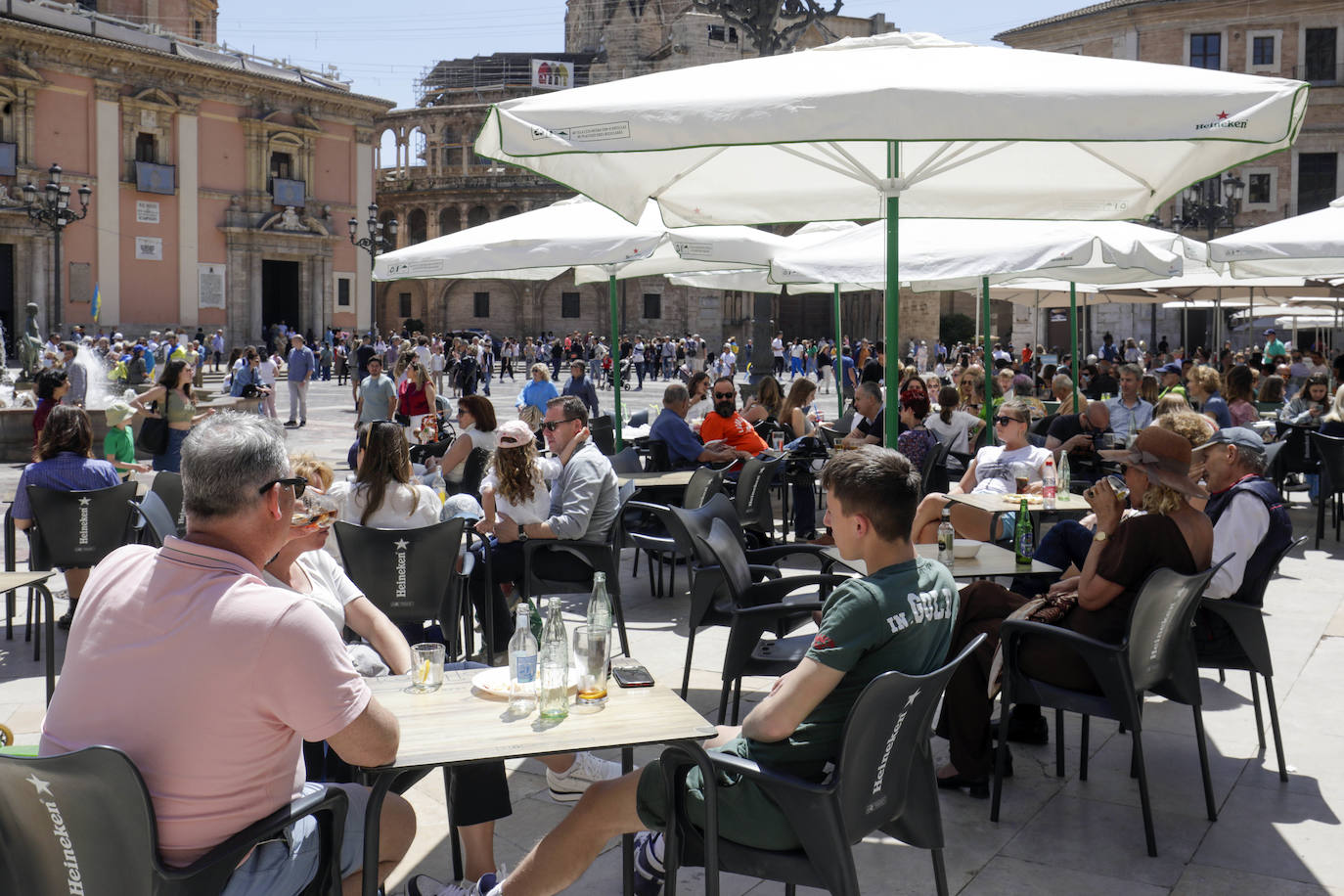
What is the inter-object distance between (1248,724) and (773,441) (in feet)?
17.0

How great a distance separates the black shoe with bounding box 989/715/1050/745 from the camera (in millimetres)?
4520

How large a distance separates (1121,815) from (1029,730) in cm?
68

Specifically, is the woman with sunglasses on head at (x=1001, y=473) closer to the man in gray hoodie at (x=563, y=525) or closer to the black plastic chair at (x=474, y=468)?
the man in gray hoodie at (x=563, y=525)

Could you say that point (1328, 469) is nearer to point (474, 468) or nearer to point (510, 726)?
point (474, 468)

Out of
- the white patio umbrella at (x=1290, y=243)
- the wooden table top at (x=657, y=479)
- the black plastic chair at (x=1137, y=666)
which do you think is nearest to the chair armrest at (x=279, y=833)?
the black plastic chair at (x=1137, y=666)

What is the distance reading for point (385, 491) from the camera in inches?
195

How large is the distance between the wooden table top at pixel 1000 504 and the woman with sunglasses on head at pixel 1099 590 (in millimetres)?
1581

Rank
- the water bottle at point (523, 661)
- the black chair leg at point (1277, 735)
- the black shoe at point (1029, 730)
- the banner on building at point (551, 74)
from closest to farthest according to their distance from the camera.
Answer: the water bottle at point (523, 661)
the black chair leg at point (1277, 735)
the black shoe at point (1029, 730)
the banner on building at point (551, 74)

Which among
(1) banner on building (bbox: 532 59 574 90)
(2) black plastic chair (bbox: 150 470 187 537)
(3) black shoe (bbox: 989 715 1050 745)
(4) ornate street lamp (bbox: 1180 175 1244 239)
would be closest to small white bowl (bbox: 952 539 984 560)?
(3) black shoe (bbox: 989 715 1050 745)

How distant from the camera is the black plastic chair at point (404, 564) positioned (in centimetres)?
Result: 473

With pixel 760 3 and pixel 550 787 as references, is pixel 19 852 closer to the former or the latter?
pixel 550 787

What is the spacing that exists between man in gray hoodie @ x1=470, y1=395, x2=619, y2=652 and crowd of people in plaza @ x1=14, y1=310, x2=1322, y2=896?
0.5 inches

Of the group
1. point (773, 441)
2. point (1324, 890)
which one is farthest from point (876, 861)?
point (773, 441)

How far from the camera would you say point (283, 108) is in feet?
130
